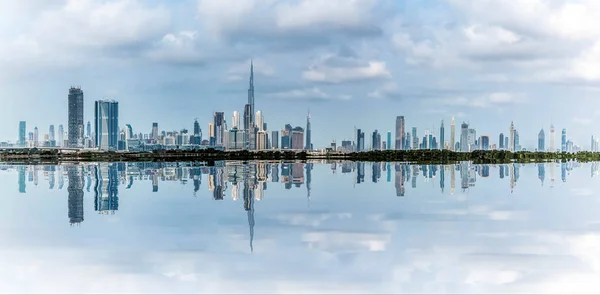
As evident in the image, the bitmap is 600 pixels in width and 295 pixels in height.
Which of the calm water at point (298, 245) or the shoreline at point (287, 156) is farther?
the shoreline at point (287, 156)

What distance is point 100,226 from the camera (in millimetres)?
18469

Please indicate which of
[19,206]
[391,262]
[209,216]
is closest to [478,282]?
[391,262]

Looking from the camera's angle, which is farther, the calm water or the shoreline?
the shoreline

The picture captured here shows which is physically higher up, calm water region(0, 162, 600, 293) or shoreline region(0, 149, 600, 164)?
shoreline region(0, 149, 600, 164)

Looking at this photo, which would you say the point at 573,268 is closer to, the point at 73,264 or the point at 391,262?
the point at 391,262

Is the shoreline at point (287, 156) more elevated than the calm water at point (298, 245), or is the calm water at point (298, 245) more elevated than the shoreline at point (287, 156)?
the shoreline at point (287, 156)

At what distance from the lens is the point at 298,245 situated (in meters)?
15.5

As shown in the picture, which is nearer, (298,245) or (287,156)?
(298,245)

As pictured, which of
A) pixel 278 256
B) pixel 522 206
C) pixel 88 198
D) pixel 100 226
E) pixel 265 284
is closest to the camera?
pixel 265 284

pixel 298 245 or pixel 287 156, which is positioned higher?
pixel 287 156

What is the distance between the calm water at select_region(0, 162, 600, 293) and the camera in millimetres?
12070

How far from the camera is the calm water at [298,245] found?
1207 cm

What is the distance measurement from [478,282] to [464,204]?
1302cm

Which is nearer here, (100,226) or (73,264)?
(73,264)
